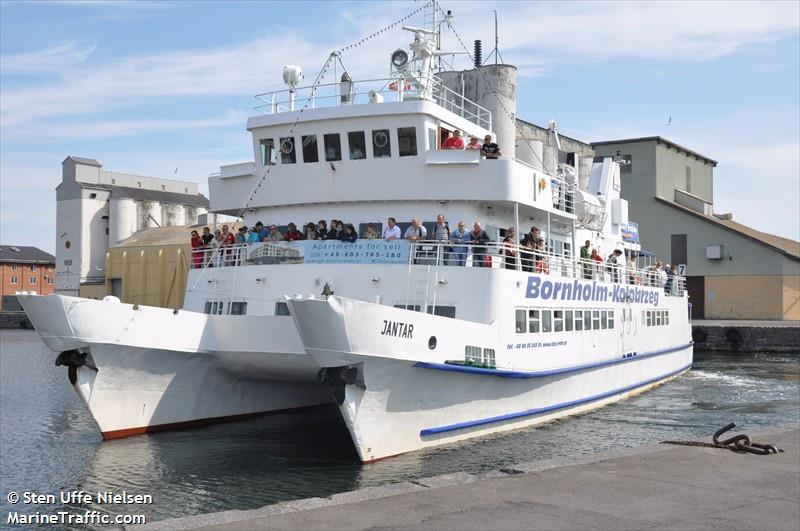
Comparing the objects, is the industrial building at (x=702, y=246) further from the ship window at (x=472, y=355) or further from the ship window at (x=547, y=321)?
the ship window at (x=472, y=355)

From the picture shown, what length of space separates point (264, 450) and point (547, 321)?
19.7 ft

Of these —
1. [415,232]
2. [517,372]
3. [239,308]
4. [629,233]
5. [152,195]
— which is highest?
[152,195]

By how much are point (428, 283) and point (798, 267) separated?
3502 cm

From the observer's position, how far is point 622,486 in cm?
862

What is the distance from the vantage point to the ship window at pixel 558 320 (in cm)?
1692

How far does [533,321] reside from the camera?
1600cm

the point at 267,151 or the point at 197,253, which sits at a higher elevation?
the point at 267,151

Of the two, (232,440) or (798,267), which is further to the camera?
(798,267)

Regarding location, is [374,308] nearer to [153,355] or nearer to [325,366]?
[325,366]

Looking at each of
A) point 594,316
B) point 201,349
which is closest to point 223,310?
point 201,349

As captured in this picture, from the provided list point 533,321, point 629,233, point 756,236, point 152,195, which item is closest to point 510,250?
point 533,321

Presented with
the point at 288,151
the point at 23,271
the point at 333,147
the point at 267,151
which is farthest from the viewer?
the point at 23,271

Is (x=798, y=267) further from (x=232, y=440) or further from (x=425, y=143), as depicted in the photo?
(x=232, y=440)

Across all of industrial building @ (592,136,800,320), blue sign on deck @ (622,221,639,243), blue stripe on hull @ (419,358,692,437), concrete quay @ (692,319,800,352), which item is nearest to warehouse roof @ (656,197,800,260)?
industrial building @ (592,136,800,320)
